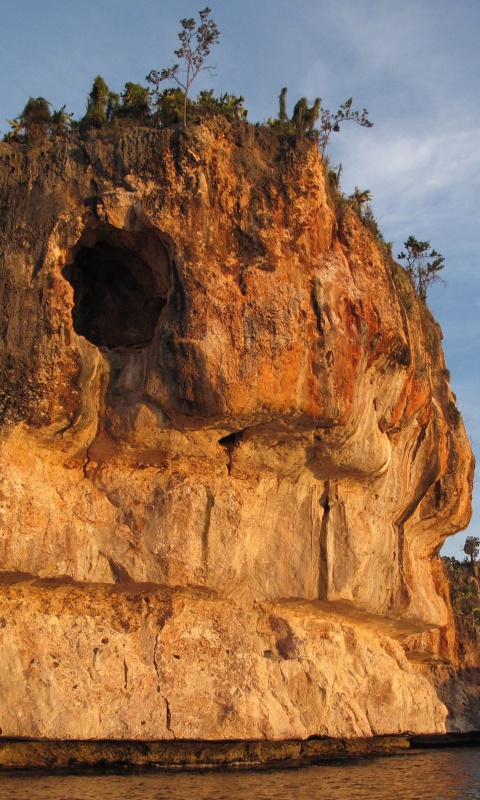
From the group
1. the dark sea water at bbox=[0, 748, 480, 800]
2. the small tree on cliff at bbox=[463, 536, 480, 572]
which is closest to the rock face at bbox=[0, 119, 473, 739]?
the dark sea water at bbox=[0, 748, 480, 800]

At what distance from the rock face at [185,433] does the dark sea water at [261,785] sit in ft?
2.98

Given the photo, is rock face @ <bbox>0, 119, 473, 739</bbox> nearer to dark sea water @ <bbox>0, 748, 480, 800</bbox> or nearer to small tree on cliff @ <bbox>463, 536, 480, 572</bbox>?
dark sea water @ <bbox>0, 748, 480, 800</bbox>

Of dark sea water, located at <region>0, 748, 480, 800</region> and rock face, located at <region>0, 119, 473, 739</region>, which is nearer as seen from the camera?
dark sea water, located at <region>0, 748, 480, 800</region>

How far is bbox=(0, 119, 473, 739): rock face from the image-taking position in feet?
51.4

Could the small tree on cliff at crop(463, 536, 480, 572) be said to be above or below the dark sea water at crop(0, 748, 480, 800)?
above

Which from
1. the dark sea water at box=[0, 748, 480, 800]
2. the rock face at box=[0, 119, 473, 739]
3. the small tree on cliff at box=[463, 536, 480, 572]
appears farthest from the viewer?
the small tree on cliff at box=[463, 536, 480, 572]

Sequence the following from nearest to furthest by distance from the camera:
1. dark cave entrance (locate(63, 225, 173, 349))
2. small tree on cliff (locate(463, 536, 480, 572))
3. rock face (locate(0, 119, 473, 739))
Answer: rock face (locate(0, 119, 473, 739)) < dark cave entrance (locate(63, 225, 173, 349)) < small tree on cliff (locate(463, 536, 480, 572))

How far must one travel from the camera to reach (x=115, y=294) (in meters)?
18.8

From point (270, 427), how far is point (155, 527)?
292cm

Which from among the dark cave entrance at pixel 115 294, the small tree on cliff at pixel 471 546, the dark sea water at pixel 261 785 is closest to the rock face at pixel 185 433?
the dark cave entrance at pixel 115 294

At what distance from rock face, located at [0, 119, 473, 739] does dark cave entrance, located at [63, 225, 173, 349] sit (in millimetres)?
48

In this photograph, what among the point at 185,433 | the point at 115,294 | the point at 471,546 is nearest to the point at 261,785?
the point at 185,433

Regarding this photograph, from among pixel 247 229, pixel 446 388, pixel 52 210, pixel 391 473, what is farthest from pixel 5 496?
pixel 446 388

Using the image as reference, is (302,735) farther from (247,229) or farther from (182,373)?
(247,229)
